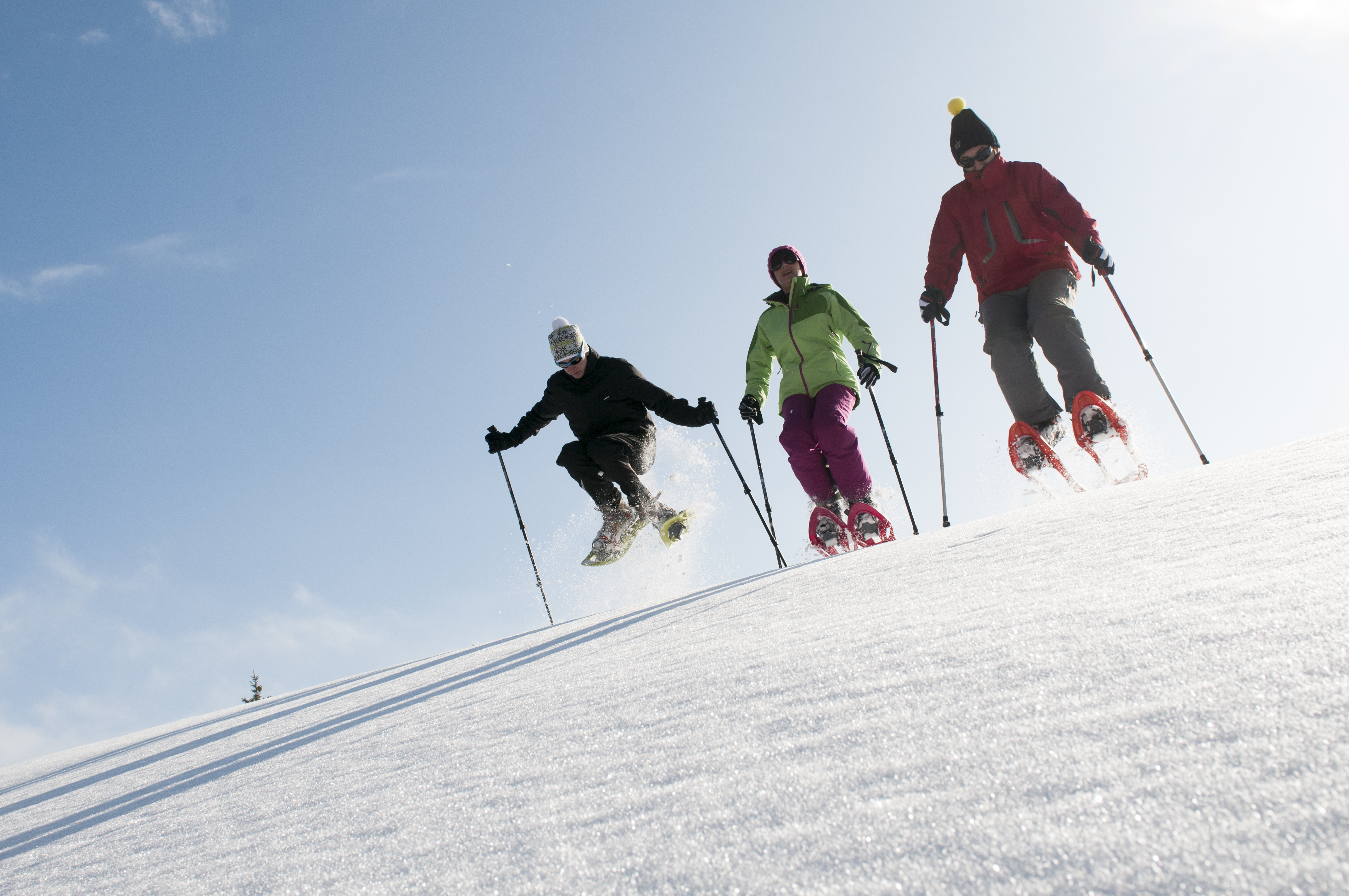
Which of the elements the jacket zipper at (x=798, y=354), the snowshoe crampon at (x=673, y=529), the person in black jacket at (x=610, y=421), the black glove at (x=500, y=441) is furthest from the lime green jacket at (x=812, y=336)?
the black glove at (x=500, y=441)

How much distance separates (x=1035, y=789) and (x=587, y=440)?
5.77 meters

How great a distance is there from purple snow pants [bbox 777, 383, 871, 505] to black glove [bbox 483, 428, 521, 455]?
2.69 meters

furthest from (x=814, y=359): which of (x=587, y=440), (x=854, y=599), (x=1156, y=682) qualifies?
(x=1156, y=682)

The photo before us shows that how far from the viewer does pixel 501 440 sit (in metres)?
7.12

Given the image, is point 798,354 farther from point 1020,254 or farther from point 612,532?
point 612,532

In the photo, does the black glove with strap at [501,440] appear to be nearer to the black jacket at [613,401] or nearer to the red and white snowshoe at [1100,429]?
the black jacket at [613,401]

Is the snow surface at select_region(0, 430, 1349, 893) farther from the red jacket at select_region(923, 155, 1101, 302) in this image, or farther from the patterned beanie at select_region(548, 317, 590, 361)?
the patterned beanie at select_region(548, 317, 590, 361)

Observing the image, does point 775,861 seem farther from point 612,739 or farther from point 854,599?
point 854,599

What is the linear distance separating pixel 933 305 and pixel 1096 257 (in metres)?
1.03

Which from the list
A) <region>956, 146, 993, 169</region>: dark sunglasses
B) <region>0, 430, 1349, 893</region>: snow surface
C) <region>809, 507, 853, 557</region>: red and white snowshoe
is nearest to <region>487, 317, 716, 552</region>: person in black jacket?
<region>809, 507, 853, 557</region>: red and white snowshoe

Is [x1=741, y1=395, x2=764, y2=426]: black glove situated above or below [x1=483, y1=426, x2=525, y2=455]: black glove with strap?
below

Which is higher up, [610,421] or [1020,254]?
[610,421]

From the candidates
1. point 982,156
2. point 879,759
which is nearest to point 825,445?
point 982,156

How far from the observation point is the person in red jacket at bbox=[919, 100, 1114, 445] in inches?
190
